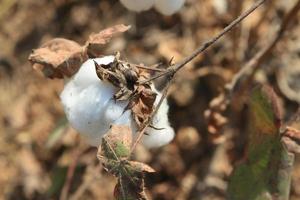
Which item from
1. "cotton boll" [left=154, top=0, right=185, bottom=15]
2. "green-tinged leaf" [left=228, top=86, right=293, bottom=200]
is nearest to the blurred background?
"green-tinged leaf" [left=228, top=86, right=293, bottom=200]

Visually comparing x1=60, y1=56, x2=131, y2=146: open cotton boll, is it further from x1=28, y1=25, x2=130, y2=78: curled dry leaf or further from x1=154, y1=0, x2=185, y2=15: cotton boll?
x1=154, y1=0, x2=185, y2=15: cotton boll

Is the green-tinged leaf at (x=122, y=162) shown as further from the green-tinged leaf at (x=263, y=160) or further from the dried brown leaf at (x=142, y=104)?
the green-tinged leaf at (x=263, y=160)

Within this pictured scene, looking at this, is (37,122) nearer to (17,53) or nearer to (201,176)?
(17,53)

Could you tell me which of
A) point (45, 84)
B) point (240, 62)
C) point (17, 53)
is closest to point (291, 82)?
point (240, 62)

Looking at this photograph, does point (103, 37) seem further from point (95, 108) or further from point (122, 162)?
point (122, 162)

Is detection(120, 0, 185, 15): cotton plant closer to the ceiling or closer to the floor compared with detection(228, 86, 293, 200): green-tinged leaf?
closer to the ceiling

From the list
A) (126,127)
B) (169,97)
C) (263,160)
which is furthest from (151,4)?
(169,97)
